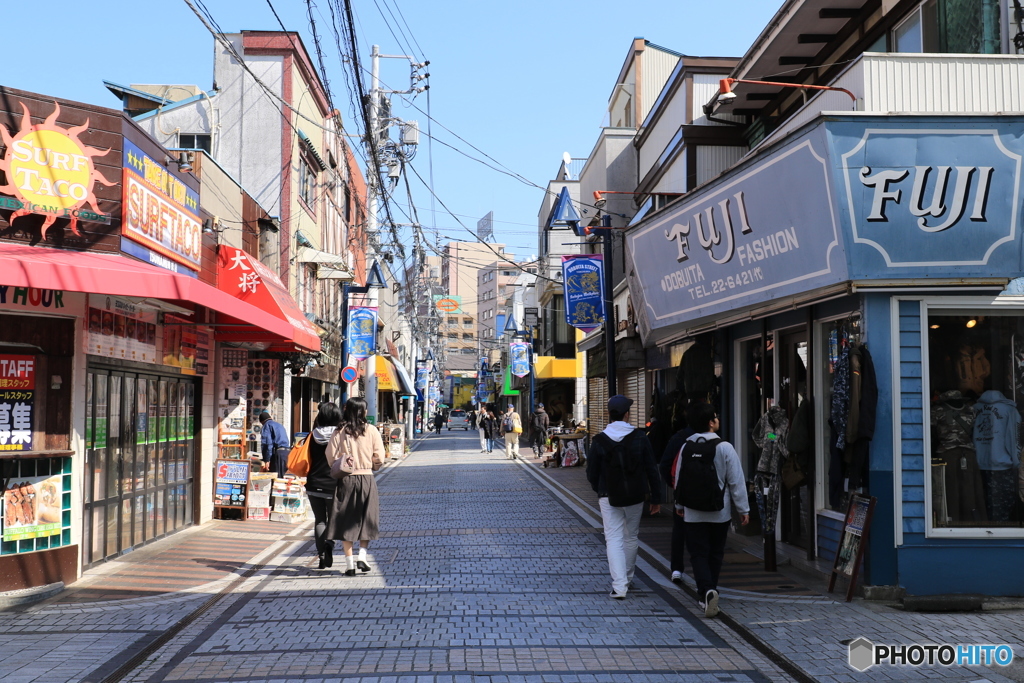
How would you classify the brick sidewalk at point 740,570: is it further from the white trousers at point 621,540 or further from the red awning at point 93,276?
the red awning at point 93,276

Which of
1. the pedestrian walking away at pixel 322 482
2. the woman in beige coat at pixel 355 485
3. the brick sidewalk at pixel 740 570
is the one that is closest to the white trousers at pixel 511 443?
the brick sidewalk at pixel 740 570

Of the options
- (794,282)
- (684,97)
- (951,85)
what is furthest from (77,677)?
(684,97)

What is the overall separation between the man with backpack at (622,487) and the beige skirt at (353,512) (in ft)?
8.44

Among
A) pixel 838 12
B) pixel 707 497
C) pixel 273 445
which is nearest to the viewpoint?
pixel 707 497

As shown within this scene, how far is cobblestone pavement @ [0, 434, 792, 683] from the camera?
6254 mm

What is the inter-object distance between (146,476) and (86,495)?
204 cm

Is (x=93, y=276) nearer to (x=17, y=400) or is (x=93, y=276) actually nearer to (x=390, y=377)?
(x=17, y=400)

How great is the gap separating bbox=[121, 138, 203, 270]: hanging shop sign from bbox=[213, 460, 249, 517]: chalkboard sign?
3290 millimetres

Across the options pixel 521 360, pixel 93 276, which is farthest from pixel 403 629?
pixel 521 360

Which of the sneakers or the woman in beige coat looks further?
the woman in beige coat

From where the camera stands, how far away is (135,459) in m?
11.5

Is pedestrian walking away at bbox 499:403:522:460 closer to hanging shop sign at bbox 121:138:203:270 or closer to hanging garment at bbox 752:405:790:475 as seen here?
hanging shop sign at bbox 121:138:203:270

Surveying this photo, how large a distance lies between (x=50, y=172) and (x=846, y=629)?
8.42 metres

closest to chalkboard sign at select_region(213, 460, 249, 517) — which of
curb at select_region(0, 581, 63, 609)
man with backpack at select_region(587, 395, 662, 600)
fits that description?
curb at select_region(0, 581, 63, 609)
